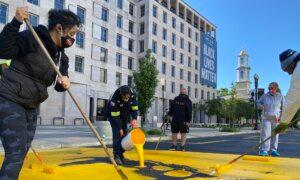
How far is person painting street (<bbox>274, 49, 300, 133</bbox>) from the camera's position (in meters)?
4.57

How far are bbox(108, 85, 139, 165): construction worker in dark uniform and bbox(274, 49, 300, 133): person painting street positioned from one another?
316 cm

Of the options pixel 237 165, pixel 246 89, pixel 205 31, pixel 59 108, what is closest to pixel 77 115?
pixel 59 108

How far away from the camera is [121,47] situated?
51688 millimetres

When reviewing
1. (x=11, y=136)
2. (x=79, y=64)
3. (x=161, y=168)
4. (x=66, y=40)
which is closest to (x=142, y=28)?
(x=79, y=64)

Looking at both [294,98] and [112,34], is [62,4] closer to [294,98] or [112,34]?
[112,34]

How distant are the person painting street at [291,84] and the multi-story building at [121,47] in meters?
25.2

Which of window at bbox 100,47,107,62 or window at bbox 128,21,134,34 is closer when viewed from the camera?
window at bbox 100,47,107,62

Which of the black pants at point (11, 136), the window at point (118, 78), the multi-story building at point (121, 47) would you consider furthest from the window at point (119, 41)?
the black pants at point (11, 136)

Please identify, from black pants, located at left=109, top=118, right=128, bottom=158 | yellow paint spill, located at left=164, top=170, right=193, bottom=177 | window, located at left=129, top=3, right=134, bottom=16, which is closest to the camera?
yellow paint spill, located at left=164, top=170, right=193, bottom=177

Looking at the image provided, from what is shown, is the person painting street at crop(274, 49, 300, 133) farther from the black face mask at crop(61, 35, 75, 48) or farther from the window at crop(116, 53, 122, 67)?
the window at crop(116, 53, 122, 67)

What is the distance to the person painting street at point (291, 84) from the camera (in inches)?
180

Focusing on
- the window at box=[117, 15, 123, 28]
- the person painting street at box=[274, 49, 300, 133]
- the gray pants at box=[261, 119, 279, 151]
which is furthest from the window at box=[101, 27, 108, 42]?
the person painting street at box=[274, 49, 300, 133]

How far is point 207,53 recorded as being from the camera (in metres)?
75.3

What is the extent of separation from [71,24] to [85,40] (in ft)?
130
